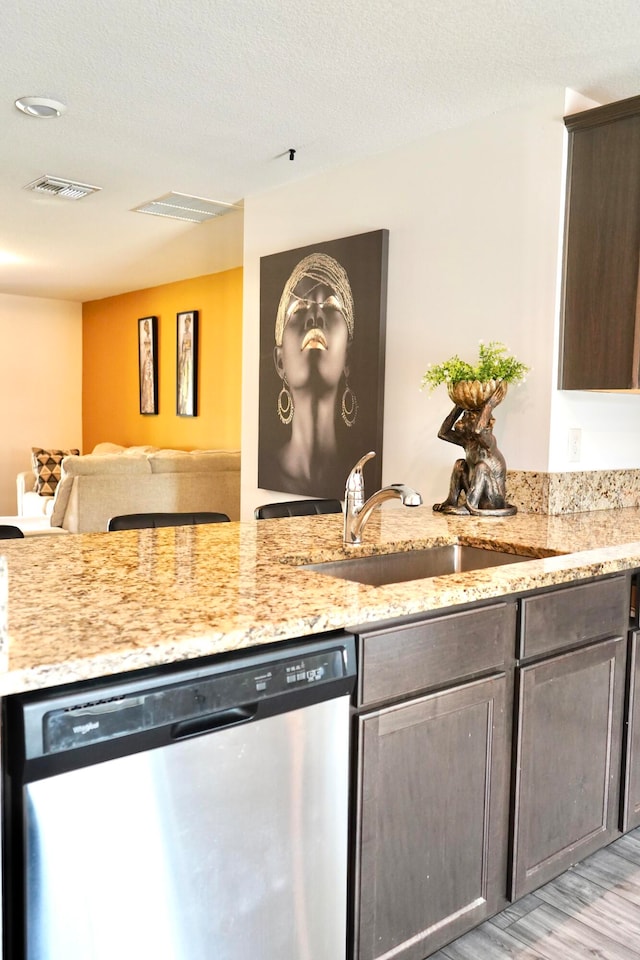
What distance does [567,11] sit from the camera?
7.38 ft

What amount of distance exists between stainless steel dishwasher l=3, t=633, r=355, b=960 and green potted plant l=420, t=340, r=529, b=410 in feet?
5.14

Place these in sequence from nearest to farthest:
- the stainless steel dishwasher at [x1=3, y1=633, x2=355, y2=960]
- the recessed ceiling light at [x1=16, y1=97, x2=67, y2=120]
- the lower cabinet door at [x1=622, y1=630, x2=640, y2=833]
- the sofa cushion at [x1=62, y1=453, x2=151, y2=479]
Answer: the stainless steel dishwasher at [x1=3, y1=633, x2=355, y2=960] → the lower cabinet door at [x1=622, y1=630, x2=640, y2=833] → the recessed ceiling light at [x1=16, y1=97, x2=67, y2=120] → the sofa cushion at [x1=62, y1=453, x2=151, y2=479]

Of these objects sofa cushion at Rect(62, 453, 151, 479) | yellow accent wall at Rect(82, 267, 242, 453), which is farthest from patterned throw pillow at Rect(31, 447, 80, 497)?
sofa cushion at Rect(62, 453, 151, 479)

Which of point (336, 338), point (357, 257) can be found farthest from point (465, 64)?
point (336, 338)

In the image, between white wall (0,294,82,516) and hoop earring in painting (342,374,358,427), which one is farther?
white wall (0,294,82,516)

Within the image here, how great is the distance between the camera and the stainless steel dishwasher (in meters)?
1.11

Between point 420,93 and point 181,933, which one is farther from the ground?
point 420,93

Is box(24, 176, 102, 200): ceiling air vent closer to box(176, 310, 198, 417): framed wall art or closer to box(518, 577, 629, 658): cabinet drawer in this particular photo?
box(176, 310, 198, 417): framed wall art

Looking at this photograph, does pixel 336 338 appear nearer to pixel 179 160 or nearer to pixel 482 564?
pixel 179 160

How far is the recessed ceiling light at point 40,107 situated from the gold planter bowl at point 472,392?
6.08 ft

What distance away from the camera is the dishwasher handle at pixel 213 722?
1247mm

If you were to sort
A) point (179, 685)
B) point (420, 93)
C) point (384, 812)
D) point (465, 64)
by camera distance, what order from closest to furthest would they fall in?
point (179, 685) → point (384, 812) → point (465, 64) → point (420, 93)

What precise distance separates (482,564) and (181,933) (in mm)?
1475

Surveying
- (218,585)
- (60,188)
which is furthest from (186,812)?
(60,188)
